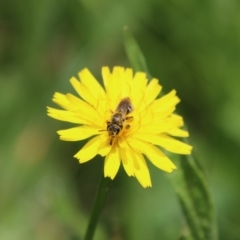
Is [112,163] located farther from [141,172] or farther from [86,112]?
[86,112]

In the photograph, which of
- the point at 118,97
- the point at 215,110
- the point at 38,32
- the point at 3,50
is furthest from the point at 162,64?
the point at 118,97

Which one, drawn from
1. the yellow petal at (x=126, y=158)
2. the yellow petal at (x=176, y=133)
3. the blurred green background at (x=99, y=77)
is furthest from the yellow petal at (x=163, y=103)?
the blurred green background at (x=99, y=77)

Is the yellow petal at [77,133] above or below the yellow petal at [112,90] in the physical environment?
below

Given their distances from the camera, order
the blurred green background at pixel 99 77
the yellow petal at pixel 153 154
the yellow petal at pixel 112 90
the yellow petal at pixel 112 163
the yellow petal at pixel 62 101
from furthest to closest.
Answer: the blurred green background at pixel 99 77, the yellow petal at pixel 112 90, the yellow petal at pixel 62 101, the yellow petal at pixel 153 154, the yellow petal at pixel 112 163

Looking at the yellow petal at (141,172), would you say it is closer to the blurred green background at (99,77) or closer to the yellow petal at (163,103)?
the yellow petal at (163,103)

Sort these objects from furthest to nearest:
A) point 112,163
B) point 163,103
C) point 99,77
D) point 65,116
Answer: point 99,77 < point 163,103 < point 65,116 < point 112,163

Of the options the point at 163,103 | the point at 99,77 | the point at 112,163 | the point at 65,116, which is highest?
the point at 99,77

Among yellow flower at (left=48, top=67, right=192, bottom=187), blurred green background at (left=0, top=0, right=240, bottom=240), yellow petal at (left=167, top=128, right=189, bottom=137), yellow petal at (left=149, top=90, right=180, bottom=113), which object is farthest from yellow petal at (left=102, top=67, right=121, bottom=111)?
blurred green background at (left=0, top=0, right=240, bottom=240)

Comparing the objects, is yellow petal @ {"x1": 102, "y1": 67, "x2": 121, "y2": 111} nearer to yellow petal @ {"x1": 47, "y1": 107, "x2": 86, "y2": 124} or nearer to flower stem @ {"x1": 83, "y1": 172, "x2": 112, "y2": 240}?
yellow petal @ {"x1": 47, "y1": 107, "x2": 86, "y2": 124}

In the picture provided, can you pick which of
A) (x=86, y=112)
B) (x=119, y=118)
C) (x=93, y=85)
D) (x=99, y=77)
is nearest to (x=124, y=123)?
(x=119, y=118)
